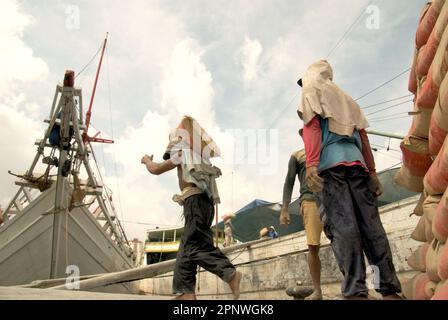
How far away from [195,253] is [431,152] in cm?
158

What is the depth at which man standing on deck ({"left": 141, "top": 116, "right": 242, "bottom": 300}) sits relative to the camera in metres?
2.34

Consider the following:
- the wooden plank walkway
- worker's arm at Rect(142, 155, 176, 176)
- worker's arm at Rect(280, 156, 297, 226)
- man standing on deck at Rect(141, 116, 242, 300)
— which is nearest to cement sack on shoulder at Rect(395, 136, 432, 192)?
worker's arm at Rect(280, 156, 297, 226)

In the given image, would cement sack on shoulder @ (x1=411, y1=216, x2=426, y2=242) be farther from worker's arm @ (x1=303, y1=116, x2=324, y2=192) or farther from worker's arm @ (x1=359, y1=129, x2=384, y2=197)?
worker's arm @ (x1=303, y1=116, x2=324, y2=192)

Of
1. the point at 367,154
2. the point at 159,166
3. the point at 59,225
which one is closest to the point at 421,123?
the point at 367,154

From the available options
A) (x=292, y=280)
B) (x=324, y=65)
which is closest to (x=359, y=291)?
(x=324, y=65)

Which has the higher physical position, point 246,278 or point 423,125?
point 423,125

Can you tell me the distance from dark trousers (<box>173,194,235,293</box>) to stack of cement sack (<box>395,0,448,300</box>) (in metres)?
1.22

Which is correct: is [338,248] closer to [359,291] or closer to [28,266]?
[359,291]

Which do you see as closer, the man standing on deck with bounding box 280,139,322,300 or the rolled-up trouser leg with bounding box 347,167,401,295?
the rolled-up trouser leg with bounding box 347,167,401,295

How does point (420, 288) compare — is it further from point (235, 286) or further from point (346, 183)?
point (235, 286)

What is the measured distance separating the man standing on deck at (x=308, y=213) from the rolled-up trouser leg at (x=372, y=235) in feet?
3.23

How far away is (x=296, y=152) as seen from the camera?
336 centimetres

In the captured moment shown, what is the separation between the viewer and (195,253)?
2348 mm
